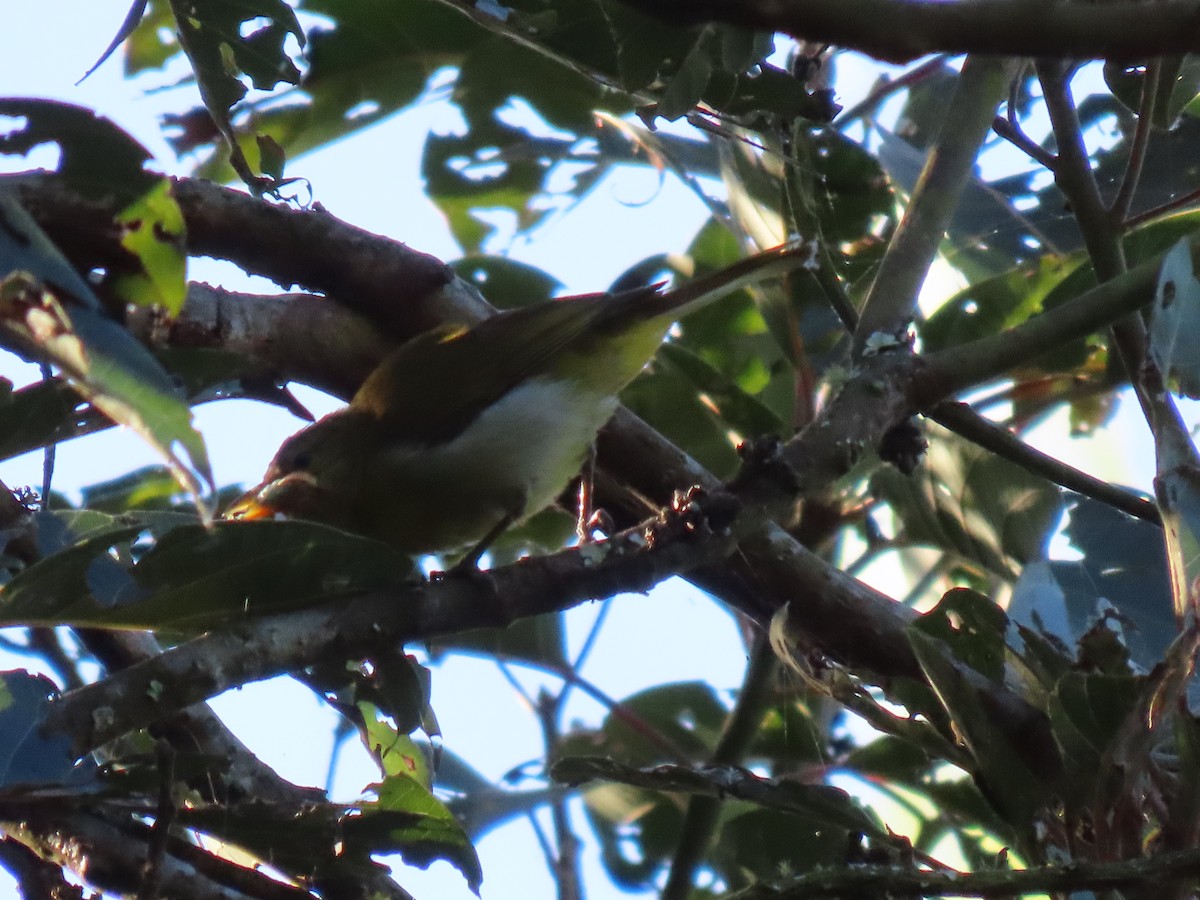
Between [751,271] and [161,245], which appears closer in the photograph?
[161,245]

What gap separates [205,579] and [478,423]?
157 centimetres

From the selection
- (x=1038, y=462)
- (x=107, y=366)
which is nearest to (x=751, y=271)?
(x=1038, y=462)

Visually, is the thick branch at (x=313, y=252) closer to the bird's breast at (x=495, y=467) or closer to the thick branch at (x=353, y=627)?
the bird's breast at (x=495, y=467)

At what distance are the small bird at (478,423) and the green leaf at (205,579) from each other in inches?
47.9

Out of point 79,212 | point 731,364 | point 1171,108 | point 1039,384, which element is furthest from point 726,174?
point 79,212

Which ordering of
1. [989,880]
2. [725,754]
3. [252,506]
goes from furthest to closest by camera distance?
[252,506], [725,754], [989,880]

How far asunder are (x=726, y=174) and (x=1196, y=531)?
2.17 meters

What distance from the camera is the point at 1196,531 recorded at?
67.3 inches

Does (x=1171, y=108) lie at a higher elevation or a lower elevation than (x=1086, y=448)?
lower

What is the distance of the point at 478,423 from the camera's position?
A: 3.25m

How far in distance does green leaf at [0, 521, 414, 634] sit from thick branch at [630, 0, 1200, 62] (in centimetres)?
116

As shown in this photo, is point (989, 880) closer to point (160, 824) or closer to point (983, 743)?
point (983, 743)

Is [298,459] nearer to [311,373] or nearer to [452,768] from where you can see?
[311,373]

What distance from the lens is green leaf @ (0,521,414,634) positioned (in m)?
1.68
